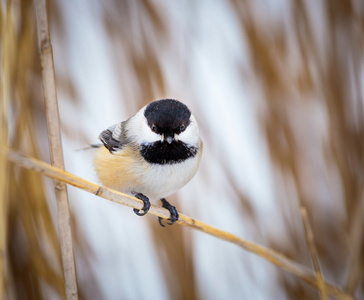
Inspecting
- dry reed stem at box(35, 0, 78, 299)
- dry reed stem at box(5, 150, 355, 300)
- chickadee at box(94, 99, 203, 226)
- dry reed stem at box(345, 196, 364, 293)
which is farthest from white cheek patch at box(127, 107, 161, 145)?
dry reed stem at box(345, 196, 364, 293)

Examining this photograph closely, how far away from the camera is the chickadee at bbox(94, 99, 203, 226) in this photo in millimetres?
918

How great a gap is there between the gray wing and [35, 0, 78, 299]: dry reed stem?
1.23ft

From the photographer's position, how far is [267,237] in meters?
1.29

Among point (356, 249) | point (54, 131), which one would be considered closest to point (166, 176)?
point (54, 131)

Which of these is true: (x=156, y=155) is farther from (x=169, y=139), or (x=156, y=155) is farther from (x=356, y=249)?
(x=356, y=249)

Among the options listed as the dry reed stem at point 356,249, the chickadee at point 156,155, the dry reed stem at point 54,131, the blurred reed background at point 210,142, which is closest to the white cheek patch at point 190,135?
the chickadee at point 156,155

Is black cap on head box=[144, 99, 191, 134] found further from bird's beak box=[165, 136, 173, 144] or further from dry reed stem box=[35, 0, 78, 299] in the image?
dry reed stem box=[35, 0, 78, 299]

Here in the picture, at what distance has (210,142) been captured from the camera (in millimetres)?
1275

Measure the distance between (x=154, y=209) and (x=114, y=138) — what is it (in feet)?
1.09

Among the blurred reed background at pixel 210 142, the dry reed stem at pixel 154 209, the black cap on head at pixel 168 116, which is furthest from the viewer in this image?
the blurred reed background at pixel 210 142

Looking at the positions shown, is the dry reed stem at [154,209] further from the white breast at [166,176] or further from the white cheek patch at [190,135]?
the white cheek patch at [190,135]

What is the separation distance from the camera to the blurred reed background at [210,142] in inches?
41.8

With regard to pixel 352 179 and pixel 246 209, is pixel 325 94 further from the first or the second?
pixel 246 209

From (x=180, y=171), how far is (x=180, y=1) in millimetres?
672
